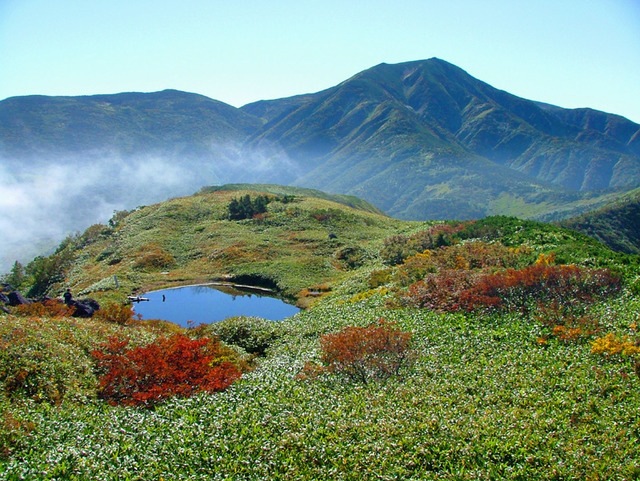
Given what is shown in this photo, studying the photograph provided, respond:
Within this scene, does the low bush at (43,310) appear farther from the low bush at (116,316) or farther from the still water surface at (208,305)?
the still water surface at (208,305)

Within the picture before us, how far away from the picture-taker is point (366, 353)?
57.9 ft

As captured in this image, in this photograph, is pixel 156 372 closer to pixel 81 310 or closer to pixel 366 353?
pixel 366 353

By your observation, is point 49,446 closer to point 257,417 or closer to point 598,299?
point 257,417

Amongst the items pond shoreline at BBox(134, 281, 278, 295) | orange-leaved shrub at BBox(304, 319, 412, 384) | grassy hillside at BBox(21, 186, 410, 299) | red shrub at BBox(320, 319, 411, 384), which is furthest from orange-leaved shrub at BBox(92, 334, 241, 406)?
pond shoreline at BBox(134, 281, 278, 295)

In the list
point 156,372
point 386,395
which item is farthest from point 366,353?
point 156,372

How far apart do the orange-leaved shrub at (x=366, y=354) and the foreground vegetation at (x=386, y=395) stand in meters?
0.06

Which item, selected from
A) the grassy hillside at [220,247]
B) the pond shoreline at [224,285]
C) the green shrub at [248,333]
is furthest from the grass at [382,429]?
the pond shoreline at [224,285]

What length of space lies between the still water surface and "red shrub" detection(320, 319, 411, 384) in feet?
49.6

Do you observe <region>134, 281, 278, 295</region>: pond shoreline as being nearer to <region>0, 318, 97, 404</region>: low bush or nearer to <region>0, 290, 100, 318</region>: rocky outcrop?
<region>0, 290, 100, 318</region>: rocky outcrop

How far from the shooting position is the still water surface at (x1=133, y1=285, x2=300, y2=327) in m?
33.6

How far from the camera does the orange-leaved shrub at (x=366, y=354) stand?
16.9 meters

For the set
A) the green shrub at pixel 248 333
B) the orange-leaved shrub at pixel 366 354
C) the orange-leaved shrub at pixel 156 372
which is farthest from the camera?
the green shrub at pixel 248 333

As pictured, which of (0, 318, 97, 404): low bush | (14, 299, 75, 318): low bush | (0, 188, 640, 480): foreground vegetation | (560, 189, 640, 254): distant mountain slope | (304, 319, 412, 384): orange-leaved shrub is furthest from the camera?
(560, 189, 640, 254): distant mountain slope

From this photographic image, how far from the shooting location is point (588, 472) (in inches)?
399
